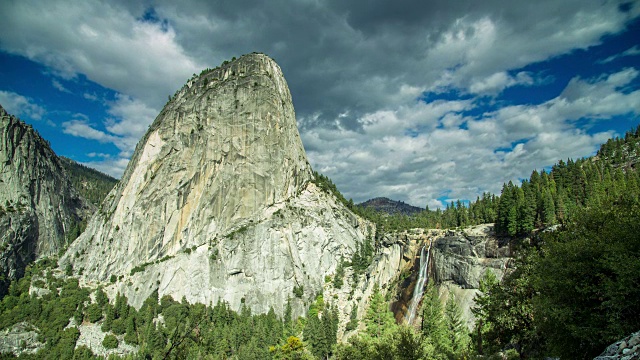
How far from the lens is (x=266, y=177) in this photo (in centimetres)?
12169

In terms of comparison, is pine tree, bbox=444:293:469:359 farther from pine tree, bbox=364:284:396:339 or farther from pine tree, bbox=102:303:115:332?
pine tree, bbox=102:303:115:332

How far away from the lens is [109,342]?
297 ft

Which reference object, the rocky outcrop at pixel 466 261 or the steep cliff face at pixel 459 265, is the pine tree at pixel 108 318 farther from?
the rocky outcrop at pixel 466 261

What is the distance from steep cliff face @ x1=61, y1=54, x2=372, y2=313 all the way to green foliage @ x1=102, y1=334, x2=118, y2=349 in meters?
14.4

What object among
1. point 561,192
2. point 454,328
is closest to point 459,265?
point 454,328

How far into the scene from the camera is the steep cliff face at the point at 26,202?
404 feet

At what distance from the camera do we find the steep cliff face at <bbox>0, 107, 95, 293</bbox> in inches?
4850

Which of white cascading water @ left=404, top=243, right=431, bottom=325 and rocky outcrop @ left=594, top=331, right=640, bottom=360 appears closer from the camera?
rocky outcrop @ left=594, top=331, right=640, bottom=360

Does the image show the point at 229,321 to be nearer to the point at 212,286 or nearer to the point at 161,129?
the point at 212,286

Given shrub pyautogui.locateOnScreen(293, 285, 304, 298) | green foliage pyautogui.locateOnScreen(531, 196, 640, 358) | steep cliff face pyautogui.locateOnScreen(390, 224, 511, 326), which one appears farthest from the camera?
shrub pyautogui.locateOnScreen(293, 285, 304, 298)

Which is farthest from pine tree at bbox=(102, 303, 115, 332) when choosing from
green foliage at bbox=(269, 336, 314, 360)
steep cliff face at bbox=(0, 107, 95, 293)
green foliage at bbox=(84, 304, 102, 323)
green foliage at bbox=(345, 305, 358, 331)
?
green foliage at bbox=(345, 305, 358, 331)

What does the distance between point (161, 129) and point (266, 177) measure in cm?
4221

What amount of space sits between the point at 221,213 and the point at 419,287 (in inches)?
2771

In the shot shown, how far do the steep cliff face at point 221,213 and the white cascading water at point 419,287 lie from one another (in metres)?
42.8
